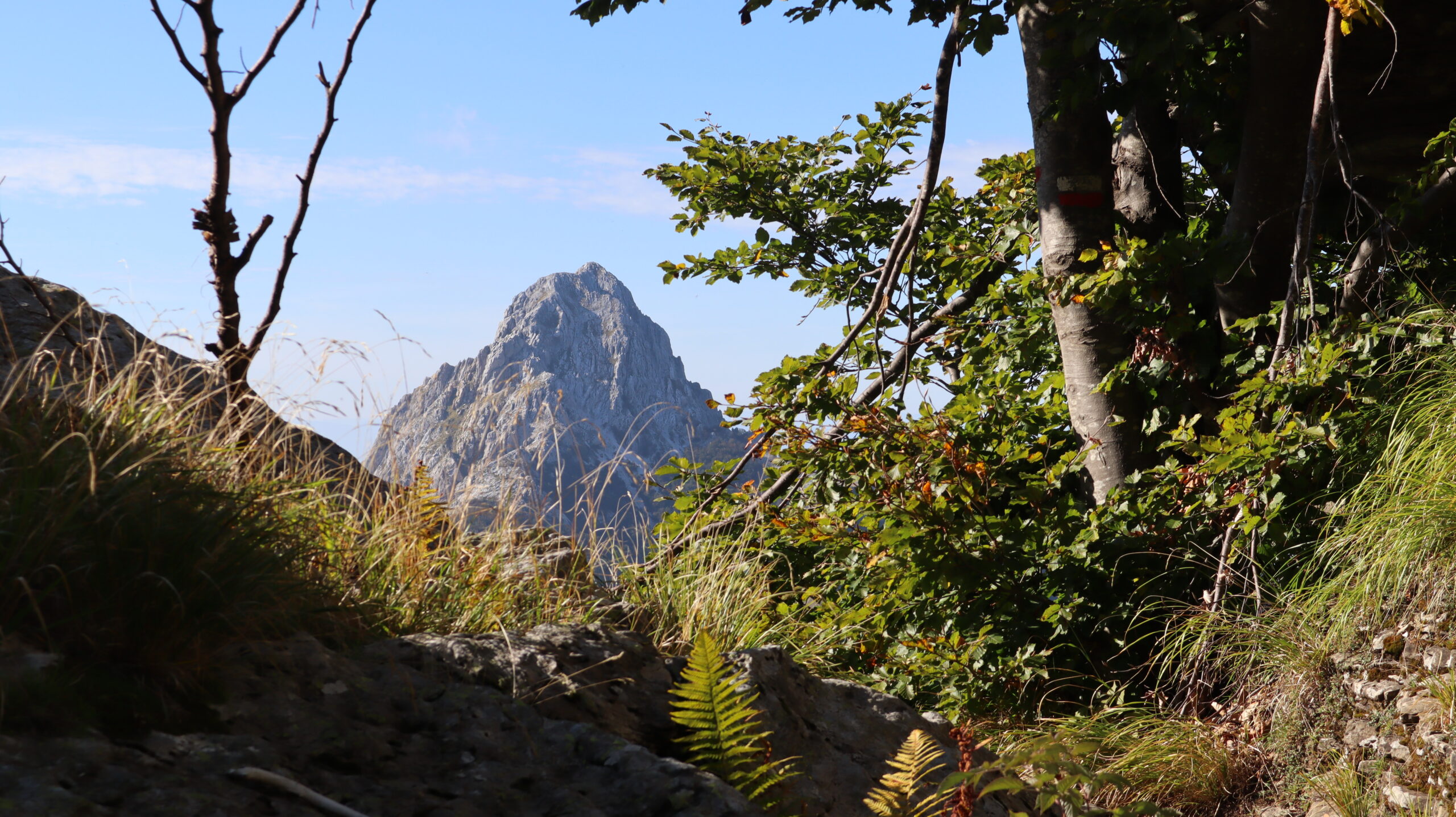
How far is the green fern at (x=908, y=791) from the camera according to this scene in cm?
200

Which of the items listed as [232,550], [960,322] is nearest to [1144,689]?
[960,322]

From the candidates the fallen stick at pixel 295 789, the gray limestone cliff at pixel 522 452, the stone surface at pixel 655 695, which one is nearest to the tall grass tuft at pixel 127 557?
the fallen stick at pixel 295 789

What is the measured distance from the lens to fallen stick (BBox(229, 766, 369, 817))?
1488 millimetres

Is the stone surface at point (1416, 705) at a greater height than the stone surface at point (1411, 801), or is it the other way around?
the stone surface at point (1416, 705)

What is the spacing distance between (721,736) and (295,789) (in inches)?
33.0

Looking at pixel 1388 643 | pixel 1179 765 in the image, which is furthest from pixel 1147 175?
pixel 1179 765

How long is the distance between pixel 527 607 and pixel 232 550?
1.05m

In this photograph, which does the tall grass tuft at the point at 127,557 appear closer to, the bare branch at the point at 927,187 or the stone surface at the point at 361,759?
the stone surface at the point at 361,759

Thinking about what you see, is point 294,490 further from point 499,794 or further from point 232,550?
point 499,794

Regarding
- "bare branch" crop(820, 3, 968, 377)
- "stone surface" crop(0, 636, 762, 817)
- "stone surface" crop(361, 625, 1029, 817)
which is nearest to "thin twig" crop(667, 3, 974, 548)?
"bare branch" crop(820, 3, 968, 377)

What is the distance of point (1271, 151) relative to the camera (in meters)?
4.54

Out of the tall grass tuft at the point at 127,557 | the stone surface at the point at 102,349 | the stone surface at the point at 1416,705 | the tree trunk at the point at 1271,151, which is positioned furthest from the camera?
the tree trunk at the point at 1271,151

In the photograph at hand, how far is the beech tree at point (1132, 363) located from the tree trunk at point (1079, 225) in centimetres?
1

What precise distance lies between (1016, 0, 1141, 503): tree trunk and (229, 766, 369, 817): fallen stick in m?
4.00
